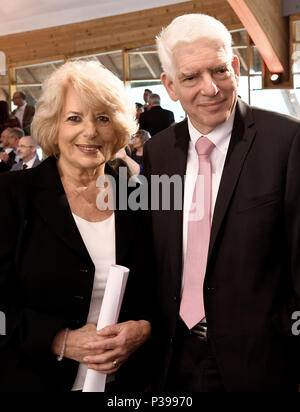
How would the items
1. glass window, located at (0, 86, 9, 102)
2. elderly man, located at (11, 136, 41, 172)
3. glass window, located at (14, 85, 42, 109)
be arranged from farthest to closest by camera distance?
glass window, located at (0, 86, 9, 102), glass window, located at (14, 85, 42, 109), elderly man, located at (11, 136, 41, 172)

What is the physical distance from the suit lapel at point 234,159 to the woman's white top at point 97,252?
34cm

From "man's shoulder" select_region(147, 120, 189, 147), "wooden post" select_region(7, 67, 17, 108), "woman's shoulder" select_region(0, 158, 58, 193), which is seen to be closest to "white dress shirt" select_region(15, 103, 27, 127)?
"wooden post" select_region(7, 67, 17, 108)

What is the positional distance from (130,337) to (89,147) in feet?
2.08

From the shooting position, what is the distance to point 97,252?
66.5 inches

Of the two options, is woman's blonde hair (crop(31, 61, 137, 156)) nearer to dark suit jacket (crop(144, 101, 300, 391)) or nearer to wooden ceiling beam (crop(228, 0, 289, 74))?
dark suit jacket (crop(144, 101, 300, 391))

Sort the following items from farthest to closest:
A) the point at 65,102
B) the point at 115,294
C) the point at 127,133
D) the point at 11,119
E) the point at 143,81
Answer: the point at 143,81 → the point at 11,119 → the point at 127,133 → the point at 65,102 → the point at 115,294

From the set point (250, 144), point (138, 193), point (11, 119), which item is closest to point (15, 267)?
point (138, 193)

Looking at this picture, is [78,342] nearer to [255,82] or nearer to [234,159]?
[234,159]

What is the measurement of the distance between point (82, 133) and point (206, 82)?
435 millimetres

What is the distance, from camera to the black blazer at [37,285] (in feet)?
5.21

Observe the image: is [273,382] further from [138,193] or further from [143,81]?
[143,81]

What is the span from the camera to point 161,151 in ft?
6.26

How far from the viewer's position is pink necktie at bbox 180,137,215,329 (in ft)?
5.39

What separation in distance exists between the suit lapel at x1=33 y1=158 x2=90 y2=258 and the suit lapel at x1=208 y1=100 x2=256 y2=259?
17.0 inches
